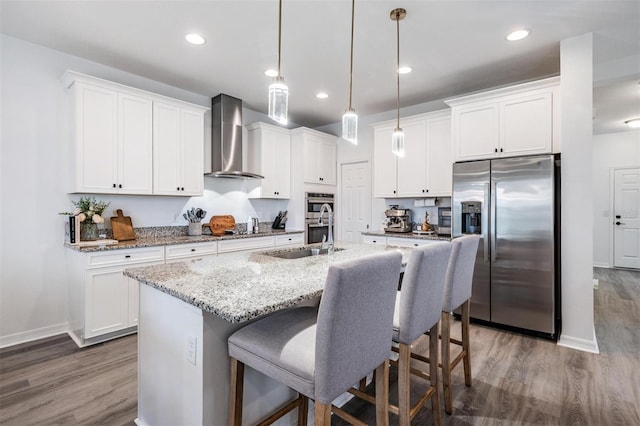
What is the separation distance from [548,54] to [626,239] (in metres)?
5.21

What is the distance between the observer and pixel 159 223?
12.6 ft

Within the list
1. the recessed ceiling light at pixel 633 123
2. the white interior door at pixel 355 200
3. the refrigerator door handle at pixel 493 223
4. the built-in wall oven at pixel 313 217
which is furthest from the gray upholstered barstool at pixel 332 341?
the recessed ceiling light at pixel 633 123

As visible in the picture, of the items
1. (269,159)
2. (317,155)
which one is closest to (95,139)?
(269,159)

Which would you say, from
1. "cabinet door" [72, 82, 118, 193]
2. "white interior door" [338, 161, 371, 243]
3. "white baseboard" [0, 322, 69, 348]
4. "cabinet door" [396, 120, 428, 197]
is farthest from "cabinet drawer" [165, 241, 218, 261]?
"cabinet door" [396, 120, 428, 197]

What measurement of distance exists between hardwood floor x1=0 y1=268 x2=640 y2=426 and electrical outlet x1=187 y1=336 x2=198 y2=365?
93cm

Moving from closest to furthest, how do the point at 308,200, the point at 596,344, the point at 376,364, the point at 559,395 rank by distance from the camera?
the point at 376,364 → the point at 559,395 → the point at 596,344 → the point at 308,200

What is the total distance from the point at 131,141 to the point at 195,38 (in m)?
1.27

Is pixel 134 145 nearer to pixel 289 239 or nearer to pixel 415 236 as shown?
pixel 289 239

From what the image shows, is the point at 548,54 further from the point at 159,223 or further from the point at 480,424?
the point at 159,223

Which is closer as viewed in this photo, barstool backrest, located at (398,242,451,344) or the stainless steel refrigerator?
barstool backrest, located at (398,242,451,344)

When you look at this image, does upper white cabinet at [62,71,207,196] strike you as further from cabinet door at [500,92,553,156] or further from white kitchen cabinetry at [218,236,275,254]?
cabinet door at [500,92,553,156]

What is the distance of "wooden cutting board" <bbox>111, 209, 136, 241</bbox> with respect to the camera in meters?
3.31

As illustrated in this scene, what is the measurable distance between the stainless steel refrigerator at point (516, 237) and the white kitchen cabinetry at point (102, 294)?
3.40 metres

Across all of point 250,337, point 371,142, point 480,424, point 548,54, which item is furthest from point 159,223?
point 548,54
